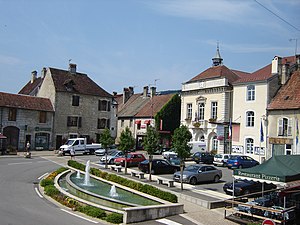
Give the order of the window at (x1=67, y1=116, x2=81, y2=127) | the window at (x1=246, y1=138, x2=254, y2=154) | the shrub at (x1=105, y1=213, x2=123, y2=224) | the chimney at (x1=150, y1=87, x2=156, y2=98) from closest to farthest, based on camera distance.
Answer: the shrub at (x1=105, y1=213, x2=123, y2=224) < the window at (x1=246, y1=138, x2=254, y2=154) < the window at (x1=67, y1=116, x2=81, y2=127) < the chimney at (x1=150, y1=87, x2=156, y2=98)

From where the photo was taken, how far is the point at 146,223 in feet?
46.8

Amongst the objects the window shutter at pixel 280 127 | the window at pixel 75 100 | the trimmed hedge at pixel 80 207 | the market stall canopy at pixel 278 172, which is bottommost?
the trimmed hedge at pixel 80 207

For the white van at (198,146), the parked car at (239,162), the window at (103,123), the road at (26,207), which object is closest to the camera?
the road at (26,207)

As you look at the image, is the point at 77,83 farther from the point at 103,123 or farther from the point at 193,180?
the point at 193,180

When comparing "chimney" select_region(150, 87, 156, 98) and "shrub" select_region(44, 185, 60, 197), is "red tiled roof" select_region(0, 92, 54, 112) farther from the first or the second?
"shrub" select_region(44, 185, 60, 197)

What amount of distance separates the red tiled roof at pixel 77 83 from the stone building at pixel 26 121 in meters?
3.13

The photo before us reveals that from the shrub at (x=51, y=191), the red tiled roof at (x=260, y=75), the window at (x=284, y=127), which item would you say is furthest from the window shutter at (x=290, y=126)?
the shrub at (x=51, y=191)

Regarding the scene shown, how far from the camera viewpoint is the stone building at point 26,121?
147 feet

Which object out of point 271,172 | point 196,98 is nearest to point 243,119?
point 196,98

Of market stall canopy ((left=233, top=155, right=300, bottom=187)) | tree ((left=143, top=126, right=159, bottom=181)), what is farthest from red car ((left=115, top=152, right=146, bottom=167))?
market stall canopy ((left=233, top=155, right=300, bottom=187))

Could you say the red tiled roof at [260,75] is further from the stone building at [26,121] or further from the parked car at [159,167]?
the stone building at [26,121]

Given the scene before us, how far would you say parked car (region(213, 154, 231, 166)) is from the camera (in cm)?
3740

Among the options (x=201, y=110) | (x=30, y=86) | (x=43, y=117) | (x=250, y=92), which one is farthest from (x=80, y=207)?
(x=30, y=86)

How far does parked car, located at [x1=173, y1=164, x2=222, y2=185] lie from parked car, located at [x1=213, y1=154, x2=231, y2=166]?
10847 millimetres
